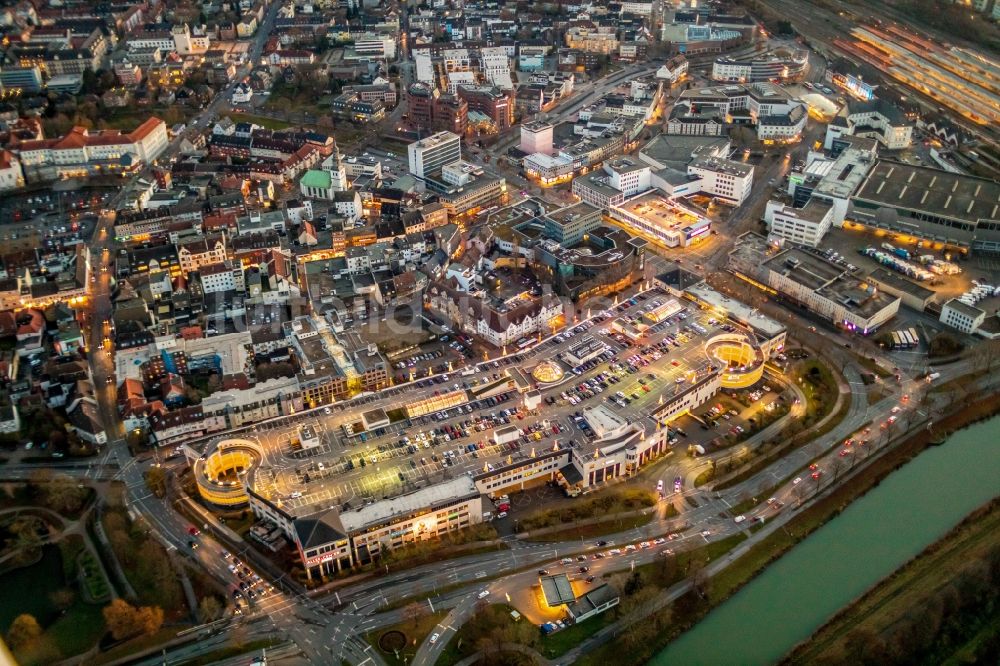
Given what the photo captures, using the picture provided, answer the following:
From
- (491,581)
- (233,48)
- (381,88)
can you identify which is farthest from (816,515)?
(233,48)

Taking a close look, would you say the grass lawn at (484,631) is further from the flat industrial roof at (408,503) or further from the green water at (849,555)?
the flat industrial roof at (408,503)

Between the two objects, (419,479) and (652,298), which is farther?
(652,298)

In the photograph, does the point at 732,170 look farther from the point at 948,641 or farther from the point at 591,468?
the point at 948,641

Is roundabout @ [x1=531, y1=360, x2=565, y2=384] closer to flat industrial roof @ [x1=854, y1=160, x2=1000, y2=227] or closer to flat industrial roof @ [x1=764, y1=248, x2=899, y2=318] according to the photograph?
flat industrial roof @ [x1=764, y1=248, x2=899, y2=318]

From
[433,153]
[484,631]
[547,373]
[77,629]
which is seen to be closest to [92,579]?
[77,629]

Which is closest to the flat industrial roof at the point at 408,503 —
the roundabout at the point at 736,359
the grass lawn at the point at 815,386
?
the roundabout at the point at 736,359

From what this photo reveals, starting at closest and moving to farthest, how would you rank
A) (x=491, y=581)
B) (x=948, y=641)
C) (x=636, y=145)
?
(x=948, y=641), (x=491, y=581), (x=636, y=145)
